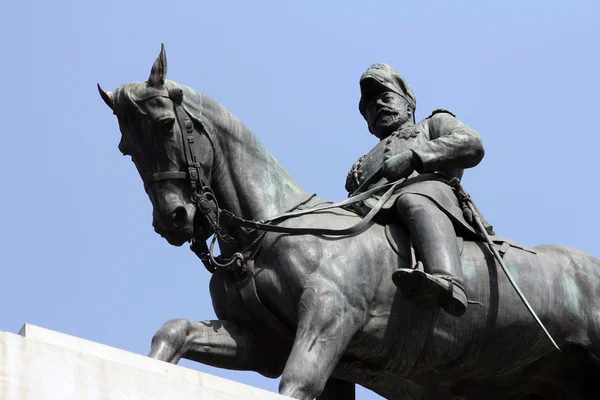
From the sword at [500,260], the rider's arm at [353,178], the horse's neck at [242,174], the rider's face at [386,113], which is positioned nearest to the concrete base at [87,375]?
the horse's neck at [242,174]

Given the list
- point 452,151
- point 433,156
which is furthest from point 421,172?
point 452,151

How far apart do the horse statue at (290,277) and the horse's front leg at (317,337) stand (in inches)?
0.4

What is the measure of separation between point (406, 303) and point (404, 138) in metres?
1.81

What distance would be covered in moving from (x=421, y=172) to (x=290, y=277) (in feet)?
5.58

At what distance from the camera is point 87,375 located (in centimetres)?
1131

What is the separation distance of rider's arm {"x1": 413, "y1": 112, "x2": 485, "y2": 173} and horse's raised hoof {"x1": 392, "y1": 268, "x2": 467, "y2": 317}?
145 cm

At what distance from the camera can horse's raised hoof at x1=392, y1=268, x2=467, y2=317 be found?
43.4ft

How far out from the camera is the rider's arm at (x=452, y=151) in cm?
1448

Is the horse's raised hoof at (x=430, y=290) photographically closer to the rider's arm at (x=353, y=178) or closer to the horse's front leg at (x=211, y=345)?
the horse's front leg at (x=211, y=345)

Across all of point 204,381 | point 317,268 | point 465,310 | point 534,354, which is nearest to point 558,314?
point 534,354

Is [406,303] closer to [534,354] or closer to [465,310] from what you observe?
[465,310]

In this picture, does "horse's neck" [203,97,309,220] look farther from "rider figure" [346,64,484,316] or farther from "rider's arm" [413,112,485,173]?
"rider's arm" [413,112,485,173]

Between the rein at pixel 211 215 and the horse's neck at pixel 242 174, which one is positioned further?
the horse's neck at pixel 242 174

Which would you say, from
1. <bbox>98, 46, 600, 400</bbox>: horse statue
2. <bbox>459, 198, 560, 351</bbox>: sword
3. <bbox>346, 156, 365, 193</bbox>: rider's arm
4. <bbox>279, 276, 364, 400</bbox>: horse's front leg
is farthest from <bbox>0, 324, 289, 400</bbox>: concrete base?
<bbox>346, 156, 365, 193</bbox>: rider's arm
